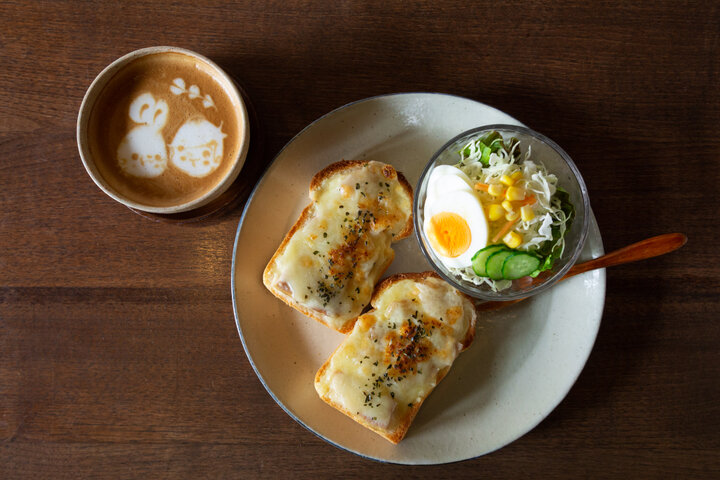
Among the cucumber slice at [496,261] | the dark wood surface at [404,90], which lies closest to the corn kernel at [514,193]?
the cucumber slice at [496,261]

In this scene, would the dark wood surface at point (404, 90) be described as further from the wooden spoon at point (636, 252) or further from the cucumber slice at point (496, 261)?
the cucumber slice at point (496, 261)

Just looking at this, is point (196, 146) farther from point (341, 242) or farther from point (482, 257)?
point (482, 257)

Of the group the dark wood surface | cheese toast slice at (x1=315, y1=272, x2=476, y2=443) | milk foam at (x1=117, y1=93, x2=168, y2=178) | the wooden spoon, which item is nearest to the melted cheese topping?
cheese toast slice at (x1=315, y1=272, x2=476, y2=443)

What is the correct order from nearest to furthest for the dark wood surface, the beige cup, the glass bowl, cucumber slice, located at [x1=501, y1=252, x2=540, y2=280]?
cucumber slice, located at [x1=501, y1=252, x2=540, y2=280] < the glass bowl < the beige cup < the dark wood surface

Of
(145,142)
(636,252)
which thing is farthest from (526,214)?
(145,142)

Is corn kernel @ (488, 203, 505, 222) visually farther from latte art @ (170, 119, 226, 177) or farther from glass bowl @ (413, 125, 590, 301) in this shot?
latte art @ (170, 119, 226, 177)
